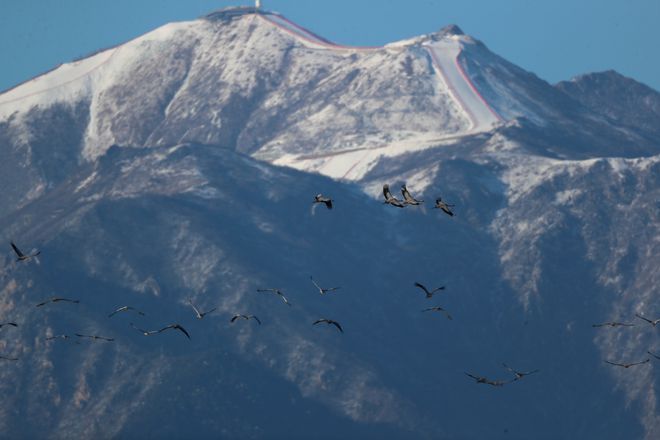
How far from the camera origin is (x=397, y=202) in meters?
49.5

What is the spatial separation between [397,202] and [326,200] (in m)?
3.04

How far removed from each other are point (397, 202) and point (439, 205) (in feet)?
8.81

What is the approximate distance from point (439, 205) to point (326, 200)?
10.9ft

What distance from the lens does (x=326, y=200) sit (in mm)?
47375

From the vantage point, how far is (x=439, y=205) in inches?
1853
